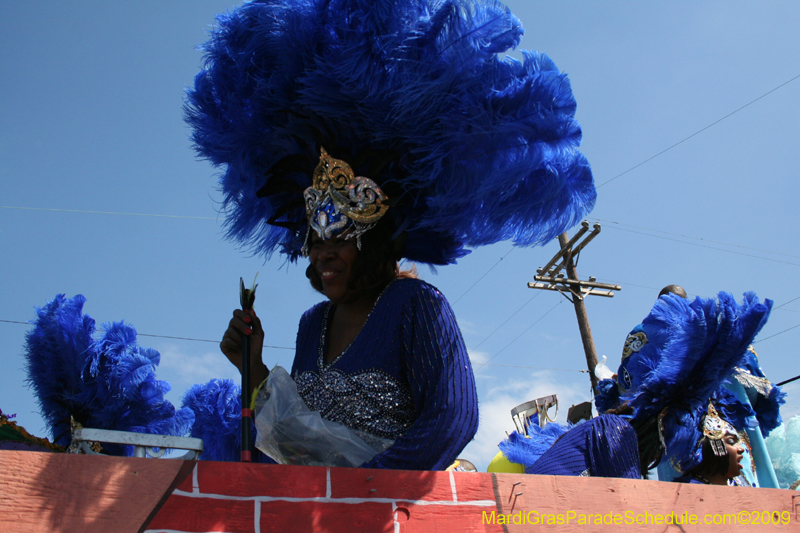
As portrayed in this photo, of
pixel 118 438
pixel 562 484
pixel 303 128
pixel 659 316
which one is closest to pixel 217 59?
pixel 303 128

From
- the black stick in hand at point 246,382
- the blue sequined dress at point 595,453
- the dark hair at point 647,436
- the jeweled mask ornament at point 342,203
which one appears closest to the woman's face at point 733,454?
the dark hair at point 647,436

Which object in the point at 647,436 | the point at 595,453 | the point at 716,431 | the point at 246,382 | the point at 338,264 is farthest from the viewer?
the point at 716,431

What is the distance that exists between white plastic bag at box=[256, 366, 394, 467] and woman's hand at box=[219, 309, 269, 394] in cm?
21

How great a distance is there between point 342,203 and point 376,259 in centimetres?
21

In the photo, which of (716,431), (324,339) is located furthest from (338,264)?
(716,431)

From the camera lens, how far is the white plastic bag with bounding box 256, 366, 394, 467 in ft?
5.57

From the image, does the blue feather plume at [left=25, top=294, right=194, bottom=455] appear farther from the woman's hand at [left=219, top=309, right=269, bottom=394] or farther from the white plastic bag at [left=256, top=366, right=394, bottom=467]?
the white plastic bag at [left=256, top=366, right=394, bottom=467]

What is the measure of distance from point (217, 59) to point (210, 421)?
1660mm

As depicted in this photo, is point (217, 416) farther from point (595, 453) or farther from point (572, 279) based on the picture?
point (572, 279)

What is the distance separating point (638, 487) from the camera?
163 centimetres

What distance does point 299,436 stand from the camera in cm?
170

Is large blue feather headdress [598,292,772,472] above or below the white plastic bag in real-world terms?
above

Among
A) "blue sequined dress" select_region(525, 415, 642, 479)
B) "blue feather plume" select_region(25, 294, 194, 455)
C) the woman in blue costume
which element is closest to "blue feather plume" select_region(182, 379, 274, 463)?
"blue feather plume" select_region(25, 294, 194, 455)

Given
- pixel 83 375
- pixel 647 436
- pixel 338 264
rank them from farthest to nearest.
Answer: pixel 647 436
pixel 83 375
pixel 338 264
